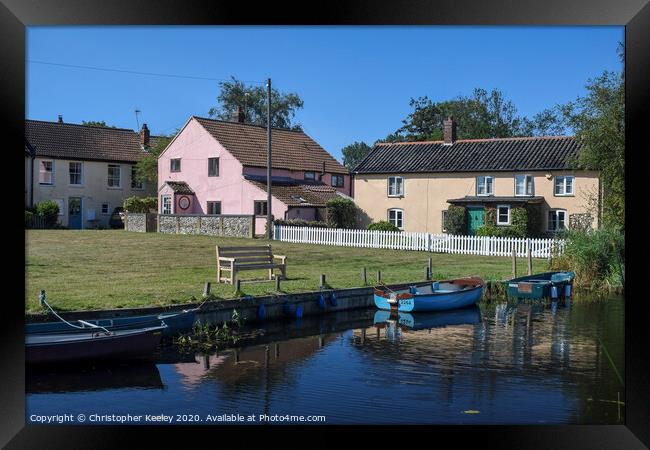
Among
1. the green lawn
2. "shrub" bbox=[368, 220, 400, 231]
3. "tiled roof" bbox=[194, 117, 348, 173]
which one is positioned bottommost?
the green lawn

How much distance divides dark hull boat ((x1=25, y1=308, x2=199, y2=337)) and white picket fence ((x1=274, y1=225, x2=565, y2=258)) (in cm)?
1292

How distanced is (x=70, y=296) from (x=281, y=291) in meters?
3.47

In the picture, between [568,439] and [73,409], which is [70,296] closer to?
[73,409]

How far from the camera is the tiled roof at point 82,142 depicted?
32.6m

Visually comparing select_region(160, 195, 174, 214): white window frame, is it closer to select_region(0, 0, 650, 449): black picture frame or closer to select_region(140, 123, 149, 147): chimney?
select_region(140, 123, 149, 147): chimney

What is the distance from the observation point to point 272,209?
93.8 ft

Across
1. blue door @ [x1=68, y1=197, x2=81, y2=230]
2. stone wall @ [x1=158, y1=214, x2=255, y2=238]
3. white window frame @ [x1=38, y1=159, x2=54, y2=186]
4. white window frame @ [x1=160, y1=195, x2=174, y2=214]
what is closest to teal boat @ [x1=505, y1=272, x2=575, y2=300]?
stone wall @ [x1=158, y1=214, x2=255, y2=238]

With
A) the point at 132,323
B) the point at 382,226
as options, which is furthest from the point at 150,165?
the point at 132,323

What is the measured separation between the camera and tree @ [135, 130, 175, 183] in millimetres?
34500

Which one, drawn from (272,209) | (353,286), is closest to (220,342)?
(353,286)

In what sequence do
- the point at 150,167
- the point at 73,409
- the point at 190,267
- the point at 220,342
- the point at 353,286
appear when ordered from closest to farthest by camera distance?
the point at 73,409 → the point at 220,342 → the point at 353,286 → the point at 190,267 → the point at 150,167

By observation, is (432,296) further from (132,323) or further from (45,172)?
(45,172)

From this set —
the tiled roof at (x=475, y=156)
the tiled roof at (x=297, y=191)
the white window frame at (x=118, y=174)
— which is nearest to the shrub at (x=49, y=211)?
the white window frame at (x=118, y=174)

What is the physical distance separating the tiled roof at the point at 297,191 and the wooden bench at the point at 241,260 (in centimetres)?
1355
